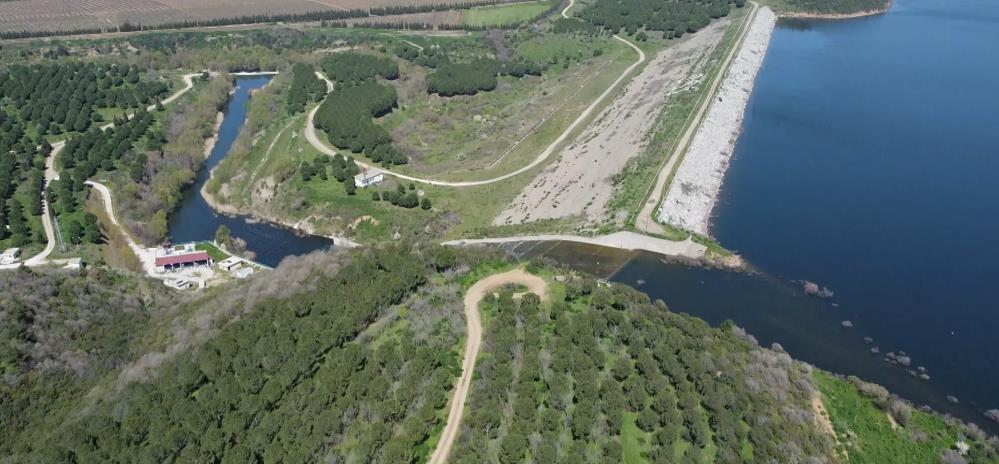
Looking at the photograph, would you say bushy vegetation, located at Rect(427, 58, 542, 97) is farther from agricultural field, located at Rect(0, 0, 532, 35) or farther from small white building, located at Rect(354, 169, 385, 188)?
agricultural field, located at Rect(0, 0, 532, 35)

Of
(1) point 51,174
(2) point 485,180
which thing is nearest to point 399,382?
(2) point 485,180

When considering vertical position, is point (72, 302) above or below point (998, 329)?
above

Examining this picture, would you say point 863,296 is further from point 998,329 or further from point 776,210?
point 776,210

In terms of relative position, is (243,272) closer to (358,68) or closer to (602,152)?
(602,152)

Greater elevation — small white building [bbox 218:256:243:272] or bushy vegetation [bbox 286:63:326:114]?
bushy vegetation [bbox 286:63:326:114]

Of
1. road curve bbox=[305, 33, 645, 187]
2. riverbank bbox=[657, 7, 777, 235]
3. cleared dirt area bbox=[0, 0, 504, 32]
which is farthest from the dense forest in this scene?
riverbank bbox=[657, 7, 777, 235]

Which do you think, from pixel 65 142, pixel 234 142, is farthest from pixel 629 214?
pixel 65 142
